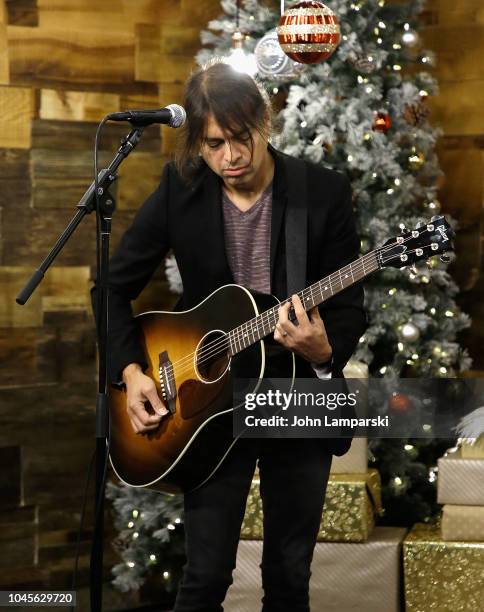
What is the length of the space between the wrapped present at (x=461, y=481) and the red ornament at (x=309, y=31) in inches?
54.9

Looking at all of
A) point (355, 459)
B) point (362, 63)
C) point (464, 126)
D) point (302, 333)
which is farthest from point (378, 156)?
point (302, 333)

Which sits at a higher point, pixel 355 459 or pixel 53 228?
pixel 53 228

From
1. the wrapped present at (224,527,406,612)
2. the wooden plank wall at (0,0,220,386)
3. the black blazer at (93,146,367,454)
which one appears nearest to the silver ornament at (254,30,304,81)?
the wooden plank wall at (0,0,220,386)

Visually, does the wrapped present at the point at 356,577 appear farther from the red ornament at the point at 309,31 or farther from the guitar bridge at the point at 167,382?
the red ornament at the point at 309,31

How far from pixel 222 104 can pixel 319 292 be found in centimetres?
51

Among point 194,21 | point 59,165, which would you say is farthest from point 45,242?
point 194,21

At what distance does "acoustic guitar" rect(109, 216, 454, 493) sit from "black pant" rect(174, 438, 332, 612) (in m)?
0.06

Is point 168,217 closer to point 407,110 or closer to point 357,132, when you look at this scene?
point 357,132

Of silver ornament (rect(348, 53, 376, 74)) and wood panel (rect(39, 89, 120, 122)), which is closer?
silver ornament (rect(348, 53, 376, 74))

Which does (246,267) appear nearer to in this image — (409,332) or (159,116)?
(159,116)

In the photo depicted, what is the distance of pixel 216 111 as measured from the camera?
256cm

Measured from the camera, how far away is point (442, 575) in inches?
140

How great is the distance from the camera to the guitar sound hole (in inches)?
103

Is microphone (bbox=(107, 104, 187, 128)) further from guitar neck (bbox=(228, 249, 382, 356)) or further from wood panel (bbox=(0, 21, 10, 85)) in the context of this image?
wood panel (bbox=(0, 21, 10, 85))
